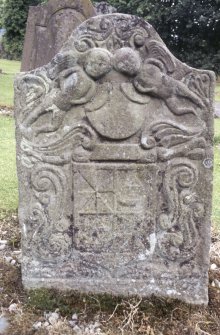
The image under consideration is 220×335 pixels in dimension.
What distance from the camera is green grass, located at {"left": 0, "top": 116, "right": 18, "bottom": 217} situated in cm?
571

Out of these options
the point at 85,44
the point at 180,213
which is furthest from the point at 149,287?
the point at 85,44

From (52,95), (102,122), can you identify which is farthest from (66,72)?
(102,122)

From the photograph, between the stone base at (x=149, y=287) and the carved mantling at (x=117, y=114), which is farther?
the stone base at (x=149, y=287)

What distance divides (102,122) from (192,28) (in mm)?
21867

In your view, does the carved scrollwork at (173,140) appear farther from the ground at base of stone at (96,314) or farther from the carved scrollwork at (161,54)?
the ground at base of stone at (96,314)

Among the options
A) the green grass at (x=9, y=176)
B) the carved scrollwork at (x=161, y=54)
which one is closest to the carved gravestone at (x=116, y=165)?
the carved scrollwork at (x=161, y=54)

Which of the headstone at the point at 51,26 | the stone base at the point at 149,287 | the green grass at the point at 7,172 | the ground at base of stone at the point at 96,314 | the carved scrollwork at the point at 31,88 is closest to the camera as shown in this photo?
the ground at base of stone at the point at 96,314

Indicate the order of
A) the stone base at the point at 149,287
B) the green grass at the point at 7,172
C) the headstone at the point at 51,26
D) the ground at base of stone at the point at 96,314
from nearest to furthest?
1. the ground at base of stone at the point at 96,314
2. the stone base at the point at 149,287
3. the green grass at the point at 7,172
4. the headstone at the point at 51,26

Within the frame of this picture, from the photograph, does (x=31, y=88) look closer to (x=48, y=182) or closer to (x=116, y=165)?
(x=48, y=182)

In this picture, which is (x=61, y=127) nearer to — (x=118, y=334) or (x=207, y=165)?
(x=207, y=165)

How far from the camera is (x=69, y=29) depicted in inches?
247

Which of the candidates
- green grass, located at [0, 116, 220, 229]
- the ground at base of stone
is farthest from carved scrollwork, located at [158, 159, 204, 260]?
green grass, located at [0, 116, 220, 229]

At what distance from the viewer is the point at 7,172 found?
Answer: 24.5 ft

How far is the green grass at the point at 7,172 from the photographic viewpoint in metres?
5.71
